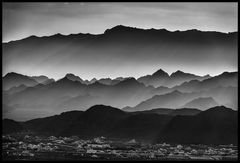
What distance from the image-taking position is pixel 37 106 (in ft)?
186

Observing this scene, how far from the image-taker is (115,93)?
57.2 metres

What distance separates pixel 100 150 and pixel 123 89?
7432 mm

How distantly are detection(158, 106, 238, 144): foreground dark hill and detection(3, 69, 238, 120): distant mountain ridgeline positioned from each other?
5.54 feet

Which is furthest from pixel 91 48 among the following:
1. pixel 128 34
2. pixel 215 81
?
pixel 215 81

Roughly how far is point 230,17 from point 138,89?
11.6m

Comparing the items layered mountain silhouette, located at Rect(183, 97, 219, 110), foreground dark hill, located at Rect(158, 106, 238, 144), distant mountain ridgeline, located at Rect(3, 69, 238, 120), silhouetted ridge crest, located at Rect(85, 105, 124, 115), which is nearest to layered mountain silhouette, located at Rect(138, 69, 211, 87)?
distant mountain ridgeline, located at Rect(3, 69, 238, 120)

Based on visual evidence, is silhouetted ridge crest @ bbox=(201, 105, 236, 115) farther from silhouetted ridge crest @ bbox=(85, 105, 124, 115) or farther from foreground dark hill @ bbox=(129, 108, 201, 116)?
silhouetted ridge crest @ bbox=(85, 105, 124, 115)

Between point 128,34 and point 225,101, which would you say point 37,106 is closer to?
point 128,34

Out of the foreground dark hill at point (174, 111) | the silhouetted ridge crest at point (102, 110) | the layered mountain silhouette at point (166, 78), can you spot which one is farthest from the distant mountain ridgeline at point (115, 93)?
the silhouetted ridge crest at point (102, 110)

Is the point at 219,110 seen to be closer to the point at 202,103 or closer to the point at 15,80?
the point at 202,103

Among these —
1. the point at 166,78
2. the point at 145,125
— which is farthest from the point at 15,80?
the point at 166,78

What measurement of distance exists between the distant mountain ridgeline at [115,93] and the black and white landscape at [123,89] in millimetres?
99

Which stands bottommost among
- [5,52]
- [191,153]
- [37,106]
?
[191,153]

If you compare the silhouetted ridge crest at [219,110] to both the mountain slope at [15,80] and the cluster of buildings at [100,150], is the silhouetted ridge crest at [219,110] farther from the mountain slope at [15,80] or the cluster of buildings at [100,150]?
the mountain slope at [15,80]
